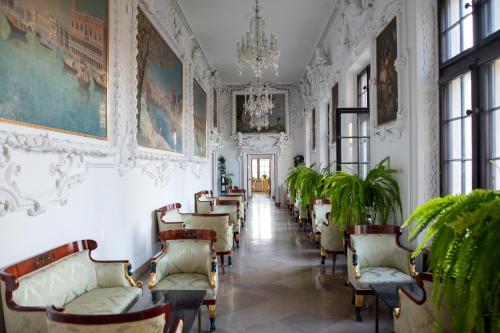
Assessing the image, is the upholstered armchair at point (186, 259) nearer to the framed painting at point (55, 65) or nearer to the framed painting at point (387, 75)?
the framed painting at point (55, 65)

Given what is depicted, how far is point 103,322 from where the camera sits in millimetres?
1942

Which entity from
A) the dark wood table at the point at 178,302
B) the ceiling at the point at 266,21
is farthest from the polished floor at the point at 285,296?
the ceiling at the point at 266,21

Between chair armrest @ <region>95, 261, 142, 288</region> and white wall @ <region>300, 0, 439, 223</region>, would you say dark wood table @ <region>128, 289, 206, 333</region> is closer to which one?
chair armrest @ <region>95, 261, 142, 288</region>

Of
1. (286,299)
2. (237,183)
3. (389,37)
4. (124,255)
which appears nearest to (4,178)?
(124,255)

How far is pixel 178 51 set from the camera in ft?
28.7

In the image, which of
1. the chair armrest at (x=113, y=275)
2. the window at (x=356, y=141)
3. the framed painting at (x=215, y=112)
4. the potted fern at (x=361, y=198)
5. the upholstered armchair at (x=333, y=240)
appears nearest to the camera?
the chair armrest at (x=113, y=275)

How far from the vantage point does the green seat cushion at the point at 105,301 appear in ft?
10.6

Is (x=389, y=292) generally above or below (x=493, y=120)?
below

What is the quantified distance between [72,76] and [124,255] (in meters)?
2.80

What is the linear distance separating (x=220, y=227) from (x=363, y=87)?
14.9 feet

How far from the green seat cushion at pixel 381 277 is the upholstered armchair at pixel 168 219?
129 inches

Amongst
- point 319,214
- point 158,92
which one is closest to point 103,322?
point 158,92

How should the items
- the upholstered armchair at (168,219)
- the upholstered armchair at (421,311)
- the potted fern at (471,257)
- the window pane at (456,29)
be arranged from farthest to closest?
the upholstered armchair at (168,219)
the window pane at (456,29)
the upholstered armchair at (421,311)
the potted fern at (471,257)

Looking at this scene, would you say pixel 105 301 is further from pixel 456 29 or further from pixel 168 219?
pixel 456 29
